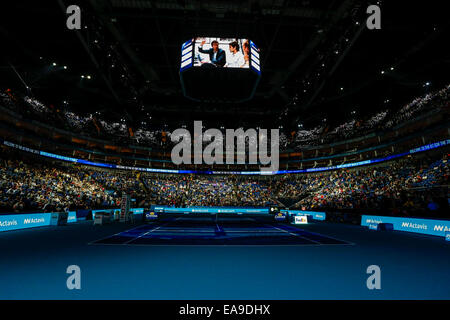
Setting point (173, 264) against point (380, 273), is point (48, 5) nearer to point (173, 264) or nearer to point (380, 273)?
point (173, 264)

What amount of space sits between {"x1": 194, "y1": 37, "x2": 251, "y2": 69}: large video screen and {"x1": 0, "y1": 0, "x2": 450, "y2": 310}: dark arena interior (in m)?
0.06

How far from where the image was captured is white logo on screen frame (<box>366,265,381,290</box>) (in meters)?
4.72

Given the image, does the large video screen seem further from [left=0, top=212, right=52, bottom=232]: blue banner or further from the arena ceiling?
[left=0, top=212, right=52, bottom=232]: blue banner

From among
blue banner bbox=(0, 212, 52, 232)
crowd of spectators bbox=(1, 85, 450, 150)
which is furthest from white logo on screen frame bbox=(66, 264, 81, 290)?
crowd of spectators bbox=(1, 85, 450, 150)

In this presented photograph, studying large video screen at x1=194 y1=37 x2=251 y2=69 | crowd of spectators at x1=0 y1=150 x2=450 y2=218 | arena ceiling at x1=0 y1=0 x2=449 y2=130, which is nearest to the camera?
large video screen at x1=194 y1=37 x2=251 y2=69

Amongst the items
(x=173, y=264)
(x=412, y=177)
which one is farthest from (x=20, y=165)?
(x=412, y=177)

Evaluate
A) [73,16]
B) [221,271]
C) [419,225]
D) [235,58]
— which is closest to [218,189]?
[419,225]

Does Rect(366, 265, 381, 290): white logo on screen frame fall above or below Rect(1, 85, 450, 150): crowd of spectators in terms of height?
below

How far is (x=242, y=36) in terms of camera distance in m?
15.2

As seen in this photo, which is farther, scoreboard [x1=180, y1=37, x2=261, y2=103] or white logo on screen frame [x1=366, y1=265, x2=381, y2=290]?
scoreboard [x1=180, y1=37, x2=261, y2=103]

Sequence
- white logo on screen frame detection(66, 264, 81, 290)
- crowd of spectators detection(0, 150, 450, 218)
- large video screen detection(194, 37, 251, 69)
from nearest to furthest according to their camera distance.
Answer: white logo on screen frame detection(66, 264, 81, 290), large video screen detection(194, 37, 251, 69), crowd of spectators detection(0, 150, 450, 218)
